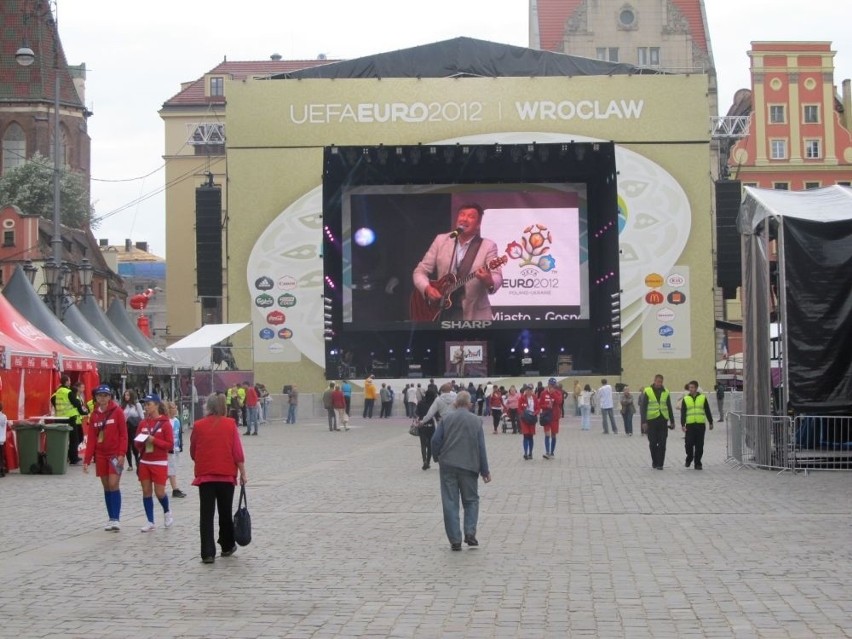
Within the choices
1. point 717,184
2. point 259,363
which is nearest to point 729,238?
point 717,184

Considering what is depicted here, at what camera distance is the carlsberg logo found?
4947 centimetres

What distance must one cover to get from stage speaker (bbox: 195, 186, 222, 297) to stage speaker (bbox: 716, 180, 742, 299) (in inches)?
671

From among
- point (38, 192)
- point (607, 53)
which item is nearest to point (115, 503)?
point (38, 192)

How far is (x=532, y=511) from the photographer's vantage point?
1553 centimetres

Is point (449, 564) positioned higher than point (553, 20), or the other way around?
point (553, 20)

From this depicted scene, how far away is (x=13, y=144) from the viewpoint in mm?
88562

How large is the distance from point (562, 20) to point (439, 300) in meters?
40.1

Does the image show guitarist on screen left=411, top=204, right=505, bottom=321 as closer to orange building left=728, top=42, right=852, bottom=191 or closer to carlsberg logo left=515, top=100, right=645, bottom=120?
carlsberg logo left=515, top=100, right=645, bottom=120

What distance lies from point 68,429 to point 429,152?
26624 mm

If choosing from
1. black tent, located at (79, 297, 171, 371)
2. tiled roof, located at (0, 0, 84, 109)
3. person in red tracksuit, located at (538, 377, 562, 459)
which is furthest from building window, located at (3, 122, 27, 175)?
person in red tracksuit, located at (538, 377, 562, 459)

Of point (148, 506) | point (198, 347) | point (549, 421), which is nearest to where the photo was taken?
point (148, 506)

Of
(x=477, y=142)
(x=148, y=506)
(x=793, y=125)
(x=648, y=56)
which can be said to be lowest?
(x=148, y=506)

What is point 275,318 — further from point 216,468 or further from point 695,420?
point 216,468

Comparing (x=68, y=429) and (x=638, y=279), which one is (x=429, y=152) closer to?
(x=638, y=279)
